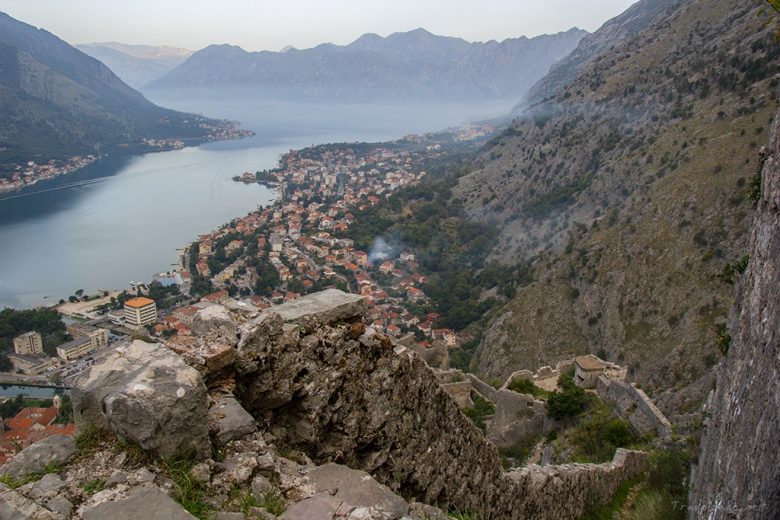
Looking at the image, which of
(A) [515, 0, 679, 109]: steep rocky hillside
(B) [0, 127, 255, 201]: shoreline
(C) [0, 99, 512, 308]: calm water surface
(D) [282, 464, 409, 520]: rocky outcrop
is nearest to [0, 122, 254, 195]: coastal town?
(B) [0, 127, 255, 201]: shoreline

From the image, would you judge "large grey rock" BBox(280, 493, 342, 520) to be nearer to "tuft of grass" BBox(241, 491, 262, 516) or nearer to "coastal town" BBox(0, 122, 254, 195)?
"tuft of grass" BBox(241, 491, 262, 516)

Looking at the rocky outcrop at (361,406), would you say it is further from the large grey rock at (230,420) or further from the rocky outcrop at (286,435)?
the large grey rock at (230,420)

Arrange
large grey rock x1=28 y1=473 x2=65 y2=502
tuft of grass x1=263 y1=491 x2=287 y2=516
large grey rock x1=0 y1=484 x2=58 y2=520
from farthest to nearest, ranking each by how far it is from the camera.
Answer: tuft of grass x1=263 y1=491 x2=287 y2=516 < large grey rock x1=28 y1=473 x2=65 y2=502 < large grey rock x1=0 y1=484 x2=58 y2=520

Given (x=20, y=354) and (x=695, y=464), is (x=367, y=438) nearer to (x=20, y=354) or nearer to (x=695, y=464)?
(x=695, y=464)

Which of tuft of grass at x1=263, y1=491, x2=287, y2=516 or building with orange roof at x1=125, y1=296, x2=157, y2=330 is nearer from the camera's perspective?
tuft of grass at x1=263, y1=491, x2=287, y2=516

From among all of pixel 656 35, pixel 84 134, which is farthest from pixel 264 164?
pixel 656 35

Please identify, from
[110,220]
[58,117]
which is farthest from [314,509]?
[58,117]

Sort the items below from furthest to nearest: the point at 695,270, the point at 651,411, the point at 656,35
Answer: the point at 656,35 → the point at 695,270 → the point at 651,411

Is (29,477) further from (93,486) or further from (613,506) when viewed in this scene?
(613,506)
